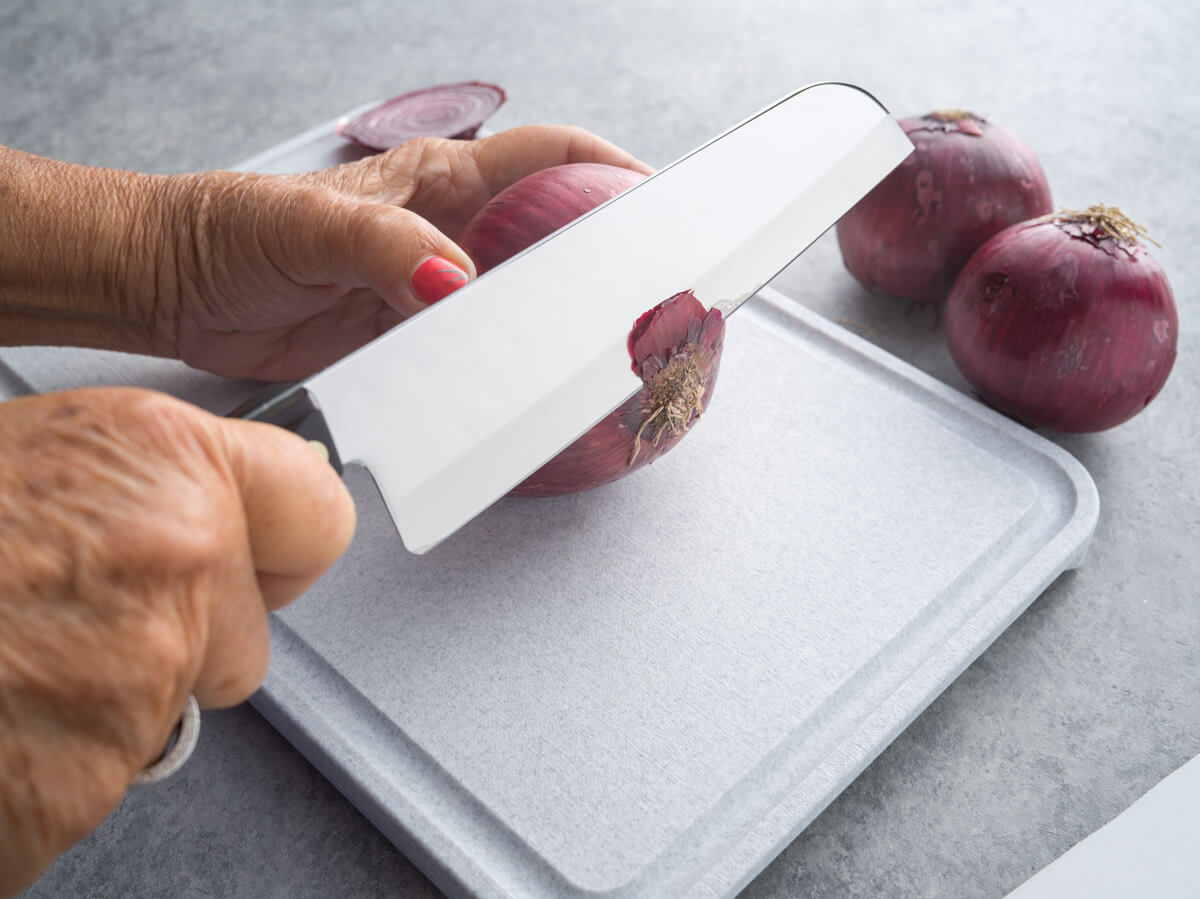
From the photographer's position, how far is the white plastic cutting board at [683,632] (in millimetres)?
769

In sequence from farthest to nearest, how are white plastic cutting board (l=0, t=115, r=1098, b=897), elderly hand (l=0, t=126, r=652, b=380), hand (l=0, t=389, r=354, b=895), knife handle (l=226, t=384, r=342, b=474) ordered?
elderly hand (l=0, t=126, r=652, b=380)
white plastic cutting board (l=0, t=115, r=1098, b=897)
knife handle (l=226, t=384, r=342, b=474)
hand (l=0, t=389, r=354, b=895)

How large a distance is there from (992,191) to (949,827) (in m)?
0.71

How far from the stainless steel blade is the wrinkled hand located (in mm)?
118

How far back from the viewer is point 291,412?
2.12 ft

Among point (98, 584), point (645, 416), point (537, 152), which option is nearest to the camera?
point (98, 584)

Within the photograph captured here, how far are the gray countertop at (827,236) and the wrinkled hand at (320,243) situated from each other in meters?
0.42

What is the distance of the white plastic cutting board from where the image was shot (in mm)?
769

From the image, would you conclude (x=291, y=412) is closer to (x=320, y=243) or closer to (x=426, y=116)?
(x=320, y=243)

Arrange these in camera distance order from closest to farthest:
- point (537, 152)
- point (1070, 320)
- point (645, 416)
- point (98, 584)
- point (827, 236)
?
point (98, 584) → point (645, 416) → point (1070, 320) → point (537, 152) → point (827, 236)

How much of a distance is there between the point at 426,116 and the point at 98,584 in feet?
3.50

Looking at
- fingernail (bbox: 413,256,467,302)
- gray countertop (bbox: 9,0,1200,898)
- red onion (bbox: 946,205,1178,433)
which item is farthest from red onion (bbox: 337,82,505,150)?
red onion (bbox: 946,205,1178,433)

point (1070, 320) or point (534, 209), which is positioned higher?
point (534, 209)

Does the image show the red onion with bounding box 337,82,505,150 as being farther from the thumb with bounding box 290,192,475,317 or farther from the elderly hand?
the thumb with bounding box 290,192,475,317

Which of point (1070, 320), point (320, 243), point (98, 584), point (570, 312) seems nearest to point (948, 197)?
point (1070, 320)
